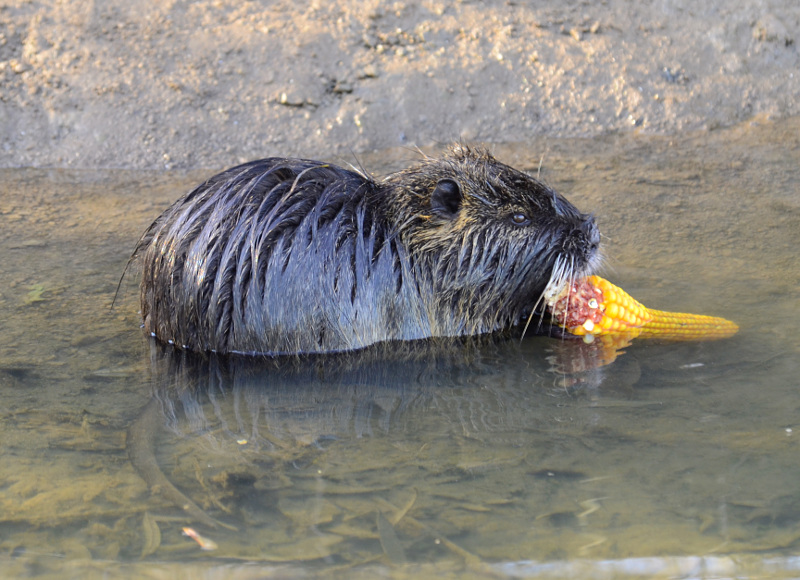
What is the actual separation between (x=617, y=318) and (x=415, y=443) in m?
1.10

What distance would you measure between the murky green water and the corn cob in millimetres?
72

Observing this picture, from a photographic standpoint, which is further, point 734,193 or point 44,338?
point 734,193

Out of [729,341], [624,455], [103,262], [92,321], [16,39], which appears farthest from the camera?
[16,39]

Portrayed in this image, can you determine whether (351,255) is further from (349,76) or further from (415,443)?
(349,76)

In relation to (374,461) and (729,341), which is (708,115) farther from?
(374,461)

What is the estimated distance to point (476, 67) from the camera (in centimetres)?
565

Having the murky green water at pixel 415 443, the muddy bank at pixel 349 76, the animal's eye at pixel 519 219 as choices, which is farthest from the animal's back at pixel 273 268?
the muddy bank at pixel 349 76

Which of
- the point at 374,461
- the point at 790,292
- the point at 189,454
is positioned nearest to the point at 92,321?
the point at 189,454

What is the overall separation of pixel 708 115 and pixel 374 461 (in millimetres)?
3959

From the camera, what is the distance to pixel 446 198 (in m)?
3.46

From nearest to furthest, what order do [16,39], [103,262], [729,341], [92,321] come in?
[729,341], [92,321], [103,262], [16,39]

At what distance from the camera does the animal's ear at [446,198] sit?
3422mm

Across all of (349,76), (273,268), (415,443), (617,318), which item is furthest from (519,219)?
(349,76)

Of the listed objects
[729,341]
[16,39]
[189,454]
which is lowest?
[189,454]
